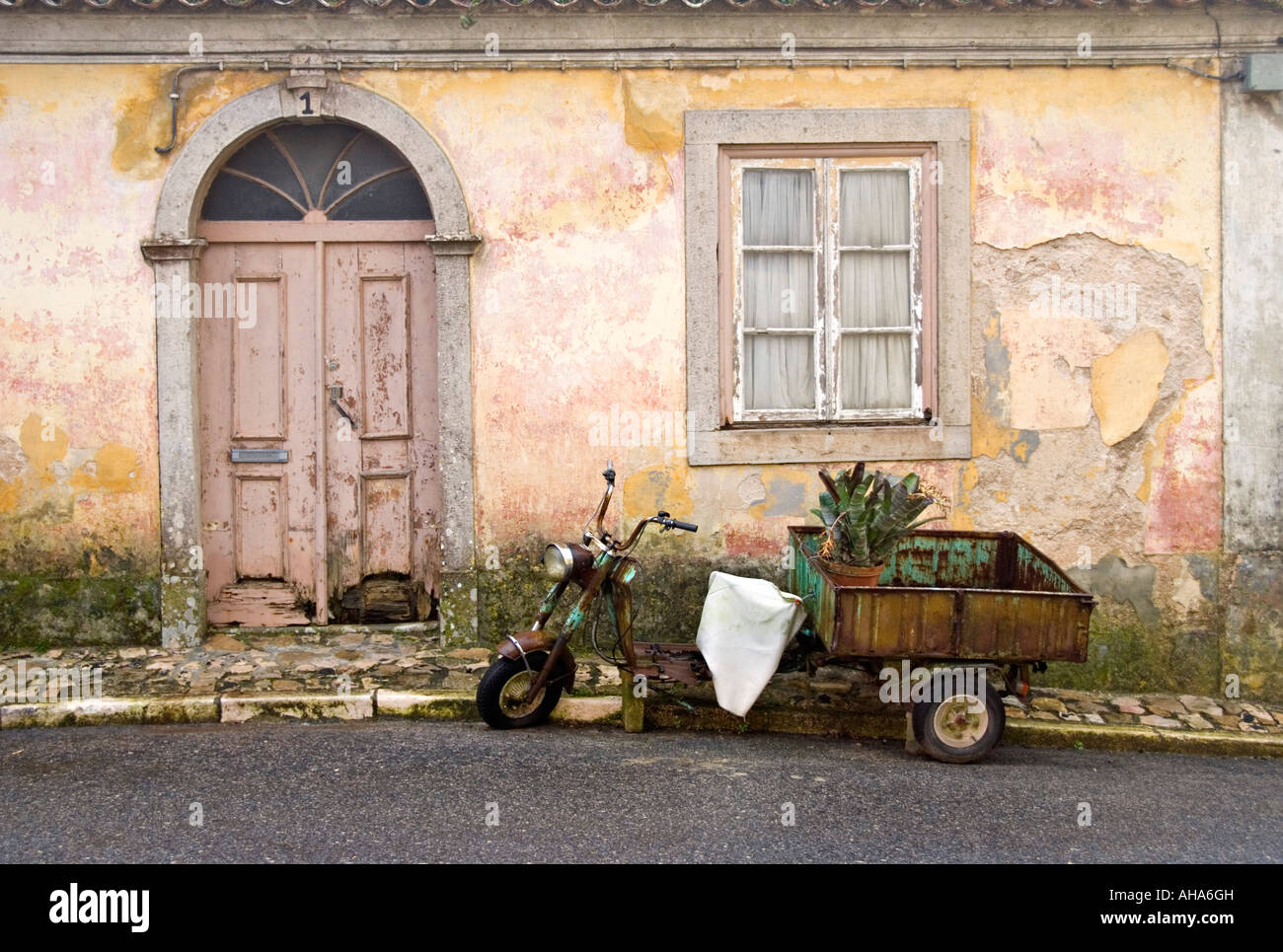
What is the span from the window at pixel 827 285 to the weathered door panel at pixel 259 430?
2.60m

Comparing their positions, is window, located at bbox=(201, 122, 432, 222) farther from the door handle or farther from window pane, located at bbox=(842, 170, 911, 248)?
window pane, located at bbox=(842, 170, 911, 248)

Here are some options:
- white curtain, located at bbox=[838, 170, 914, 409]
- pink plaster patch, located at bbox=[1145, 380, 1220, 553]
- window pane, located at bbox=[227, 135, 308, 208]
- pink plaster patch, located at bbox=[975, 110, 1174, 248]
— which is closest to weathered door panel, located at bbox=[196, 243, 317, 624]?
window pane, located at bbox=[227, 135, 308, 208]

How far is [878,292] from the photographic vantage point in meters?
7.60

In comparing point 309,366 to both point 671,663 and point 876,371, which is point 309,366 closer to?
point 671,663

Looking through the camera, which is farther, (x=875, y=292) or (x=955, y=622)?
(x=875, y=292)

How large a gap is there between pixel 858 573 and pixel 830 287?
248 centimetres

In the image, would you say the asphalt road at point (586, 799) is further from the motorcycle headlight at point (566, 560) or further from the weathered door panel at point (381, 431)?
the weathered door panel at point (381, 431)

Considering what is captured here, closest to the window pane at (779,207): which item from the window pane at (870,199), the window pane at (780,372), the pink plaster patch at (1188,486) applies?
the window pane at (870,199)

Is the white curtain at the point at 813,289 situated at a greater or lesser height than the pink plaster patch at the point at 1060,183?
lesser

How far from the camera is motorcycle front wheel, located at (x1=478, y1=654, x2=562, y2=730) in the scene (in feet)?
19.8

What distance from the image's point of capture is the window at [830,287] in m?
7.51

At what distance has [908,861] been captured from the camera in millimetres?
4531

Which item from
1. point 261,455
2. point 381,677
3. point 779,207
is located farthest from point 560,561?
point 779,207

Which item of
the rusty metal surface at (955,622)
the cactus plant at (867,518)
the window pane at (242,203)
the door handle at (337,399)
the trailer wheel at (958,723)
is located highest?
the window pane at (242,203)
